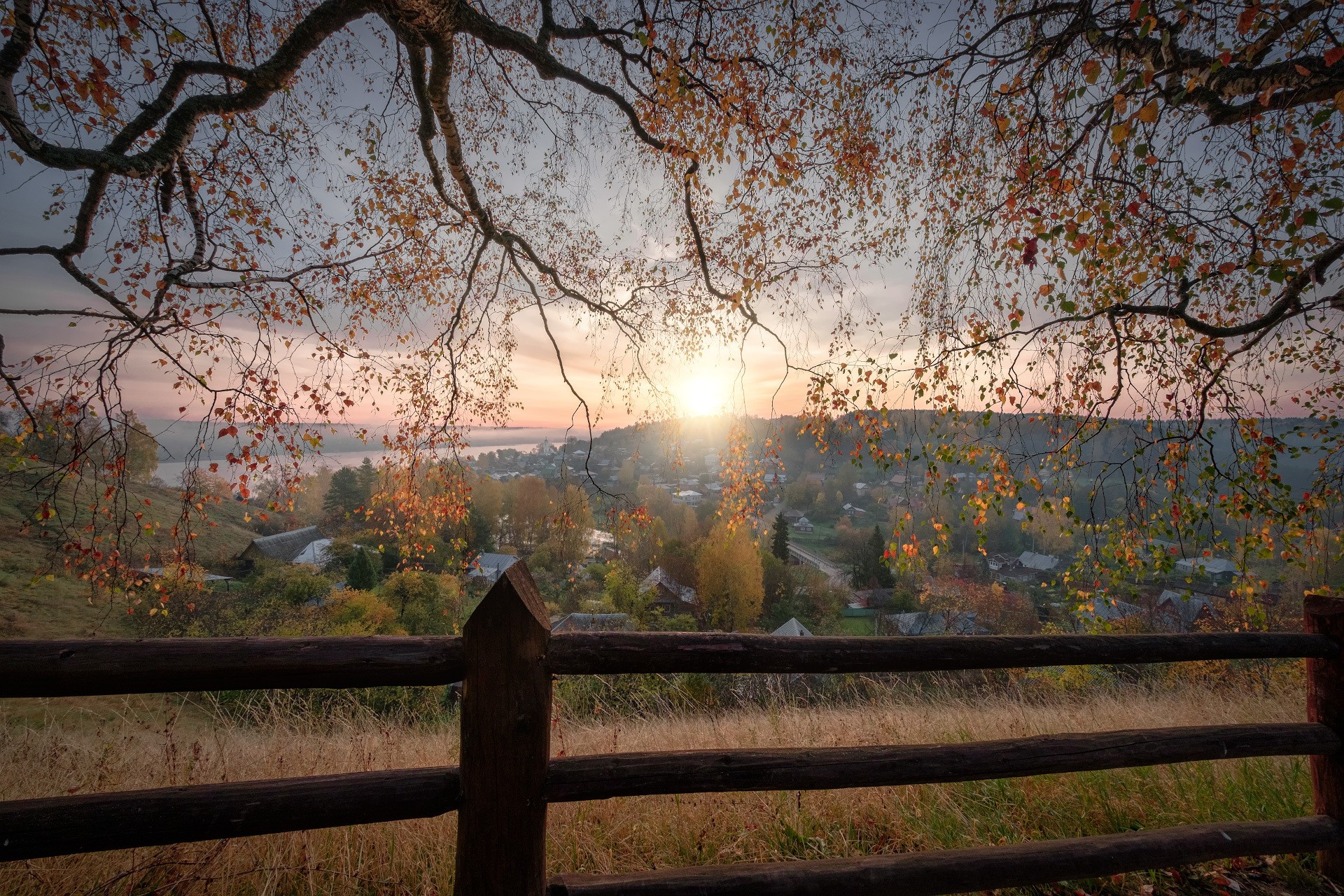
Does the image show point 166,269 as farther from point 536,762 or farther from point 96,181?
point 536,762

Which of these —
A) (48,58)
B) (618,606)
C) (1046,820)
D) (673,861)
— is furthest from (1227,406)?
(618,606)

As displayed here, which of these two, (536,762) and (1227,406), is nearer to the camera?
(536,762)

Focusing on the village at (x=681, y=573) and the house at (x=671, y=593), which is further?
the house at (x=671, y=593)

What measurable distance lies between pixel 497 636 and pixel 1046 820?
390 centimetres

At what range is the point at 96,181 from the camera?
14.5 feet

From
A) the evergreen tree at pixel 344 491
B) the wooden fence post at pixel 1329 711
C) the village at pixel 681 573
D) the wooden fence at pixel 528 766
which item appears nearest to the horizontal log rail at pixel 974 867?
the wooden fence at pixel 528 766

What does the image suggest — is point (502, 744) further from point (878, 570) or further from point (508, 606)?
point (878, 570)

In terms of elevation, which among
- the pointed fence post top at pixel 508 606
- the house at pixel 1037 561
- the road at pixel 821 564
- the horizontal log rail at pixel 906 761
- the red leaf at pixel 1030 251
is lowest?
the road at pixel 821 564

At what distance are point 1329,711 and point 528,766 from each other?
432cm

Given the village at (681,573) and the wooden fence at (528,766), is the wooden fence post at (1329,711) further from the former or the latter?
the village at (681,573)

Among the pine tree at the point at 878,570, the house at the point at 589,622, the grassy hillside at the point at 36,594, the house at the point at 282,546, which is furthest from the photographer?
the pine tree at the point at 878,570

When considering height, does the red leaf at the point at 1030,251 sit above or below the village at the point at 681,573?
above

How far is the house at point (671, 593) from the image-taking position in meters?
49.4

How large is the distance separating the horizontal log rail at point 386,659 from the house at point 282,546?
44949 mm
